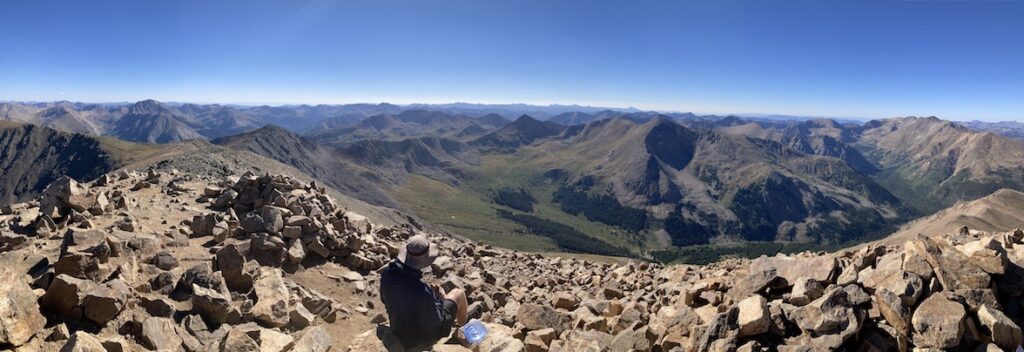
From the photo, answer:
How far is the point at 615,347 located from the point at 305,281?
12131 millimetres

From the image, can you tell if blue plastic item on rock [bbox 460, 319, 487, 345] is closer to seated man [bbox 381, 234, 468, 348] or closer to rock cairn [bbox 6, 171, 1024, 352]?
rock cairn [bbox 6, 171, 1024, 352]

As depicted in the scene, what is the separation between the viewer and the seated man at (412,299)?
10.9 metres

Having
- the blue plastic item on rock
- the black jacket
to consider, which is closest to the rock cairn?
the blue plastic item on rock

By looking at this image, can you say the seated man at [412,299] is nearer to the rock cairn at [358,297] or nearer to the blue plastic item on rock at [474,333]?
the rock cairn at [358,297]

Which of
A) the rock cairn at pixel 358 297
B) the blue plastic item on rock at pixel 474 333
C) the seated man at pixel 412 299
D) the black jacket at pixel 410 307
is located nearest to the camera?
the rock cairn at pixel 358 297

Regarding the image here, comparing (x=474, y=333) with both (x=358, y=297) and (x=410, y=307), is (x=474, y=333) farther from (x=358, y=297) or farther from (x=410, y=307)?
(x=358, y=297)

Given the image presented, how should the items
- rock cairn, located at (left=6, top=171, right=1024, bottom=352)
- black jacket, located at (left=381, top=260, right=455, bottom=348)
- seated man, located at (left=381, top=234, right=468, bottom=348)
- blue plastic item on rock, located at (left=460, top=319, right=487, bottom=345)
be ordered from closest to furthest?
rock cairn, located at (left=6, top=171, right=1024, bottom=352), seated man, located at (left=381, top=234, right=468, bottom=348), black jacket, located at (left=381, top=260, right=455, bottom=348), blue plastic item on rock, located at (left=460, top=319, right=487, bottom=345)

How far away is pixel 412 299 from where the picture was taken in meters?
11.0

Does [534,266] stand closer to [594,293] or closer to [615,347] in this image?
[594,293]

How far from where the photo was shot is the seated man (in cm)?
1086

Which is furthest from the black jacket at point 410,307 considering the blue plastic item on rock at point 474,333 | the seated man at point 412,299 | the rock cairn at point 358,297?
the blue plastic item on rock at point 474,333

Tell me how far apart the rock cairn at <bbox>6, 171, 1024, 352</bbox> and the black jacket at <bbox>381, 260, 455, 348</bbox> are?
1.85ft

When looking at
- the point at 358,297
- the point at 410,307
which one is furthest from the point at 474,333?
the point at 358,297

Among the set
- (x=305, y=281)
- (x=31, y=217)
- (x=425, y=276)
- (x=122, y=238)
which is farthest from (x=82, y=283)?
(x=425, y=276)
